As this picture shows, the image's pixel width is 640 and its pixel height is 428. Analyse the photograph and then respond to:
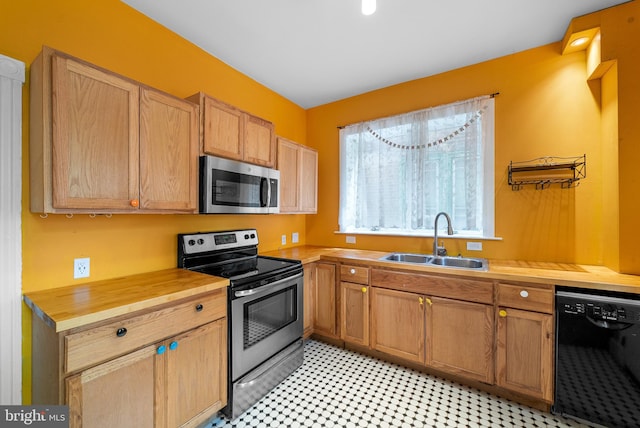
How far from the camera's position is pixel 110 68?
1.75m

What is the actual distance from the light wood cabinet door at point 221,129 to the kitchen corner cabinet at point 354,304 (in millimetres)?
1497

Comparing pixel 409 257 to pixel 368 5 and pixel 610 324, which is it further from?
pixel 368 5

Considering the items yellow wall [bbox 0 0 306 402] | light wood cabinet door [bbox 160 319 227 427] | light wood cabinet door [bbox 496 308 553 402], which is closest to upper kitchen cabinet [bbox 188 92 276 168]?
yellow wall [bbox 0 0 306 402]

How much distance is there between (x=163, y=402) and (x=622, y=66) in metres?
3.59

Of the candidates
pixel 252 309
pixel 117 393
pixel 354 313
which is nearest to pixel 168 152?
pixel 252 309

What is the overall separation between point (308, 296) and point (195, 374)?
4.32 feet

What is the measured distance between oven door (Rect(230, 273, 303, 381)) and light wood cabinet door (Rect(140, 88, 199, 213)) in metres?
0.75

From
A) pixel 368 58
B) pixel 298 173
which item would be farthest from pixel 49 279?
pixel 368 58

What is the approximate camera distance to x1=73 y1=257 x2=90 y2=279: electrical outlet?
1.59 metres

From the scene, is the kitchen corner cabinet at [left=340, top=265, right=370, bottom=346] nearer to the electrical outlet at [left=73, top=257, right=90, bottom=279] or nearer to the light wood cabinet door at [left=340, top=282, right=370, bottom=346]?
the light wood cabinet door at [left=340, top=282, right=370, bottom=346]

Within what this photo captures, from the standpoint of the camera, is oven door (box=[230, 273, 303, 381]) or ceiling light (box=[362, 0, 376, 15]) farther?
oven door (box=[230, 273, 303, 381])

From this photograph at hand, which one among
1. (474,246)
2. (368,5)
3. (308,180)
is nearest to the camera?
(368,5)

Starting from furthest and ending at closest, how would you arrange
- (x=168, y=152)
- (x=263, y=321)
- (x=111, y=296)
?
A: (x=263, y=321) < (x=168, y=152) < (x=111, y=296)

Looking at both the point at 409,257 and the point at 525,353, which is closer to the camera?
the point at 525,353
